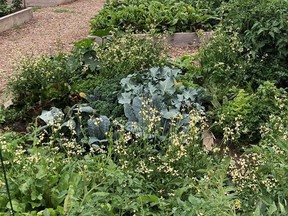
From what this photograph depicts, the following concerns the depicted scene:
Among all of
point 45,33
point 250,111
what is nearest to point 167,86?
point 250,111

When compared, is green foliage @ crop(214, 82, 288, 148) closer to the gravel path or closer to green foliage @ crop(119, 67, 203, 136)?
green foliage @ crop(119, 67, 203, 136)

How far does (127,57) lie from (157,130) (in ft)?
5.84

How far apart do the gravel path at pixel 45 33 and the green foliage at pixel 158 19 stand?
0.76 metres

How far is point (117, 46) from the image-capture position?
18.2ft

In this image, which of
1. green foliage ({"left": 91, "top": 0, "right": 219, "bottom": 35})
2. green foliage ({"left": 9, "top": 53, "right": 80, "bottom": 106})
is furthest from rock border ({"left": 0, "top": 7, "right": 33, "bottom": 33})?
green foliage ({"left": 9, "top": 53, "right": 80, "bottom": 106})

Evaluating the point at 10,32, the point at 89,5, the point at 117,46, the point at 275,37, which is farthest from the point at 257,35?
the point at 89,5

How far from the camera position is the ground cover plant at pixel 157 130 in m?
3.01

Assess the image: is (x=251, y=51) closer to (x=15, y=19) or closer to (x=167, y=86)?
(x=167, y=86)

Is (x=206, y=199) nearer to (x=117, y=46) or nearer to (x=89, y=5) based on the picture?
(x=117, y=46)

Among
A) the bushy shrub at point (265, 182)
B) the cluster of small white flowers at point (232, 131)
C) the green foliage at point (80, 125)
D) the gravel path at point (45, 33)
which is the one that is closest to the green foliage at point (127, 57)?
the green foliage at point (80, 125)

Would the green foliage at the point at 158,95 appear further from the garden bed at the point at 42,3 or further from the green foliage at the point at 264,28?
the garden bed at the point at 42,3

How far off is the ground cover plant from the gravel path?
5.48 ft

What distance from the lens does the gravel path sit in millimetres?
8016

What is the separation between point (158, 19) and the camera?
8086mm
